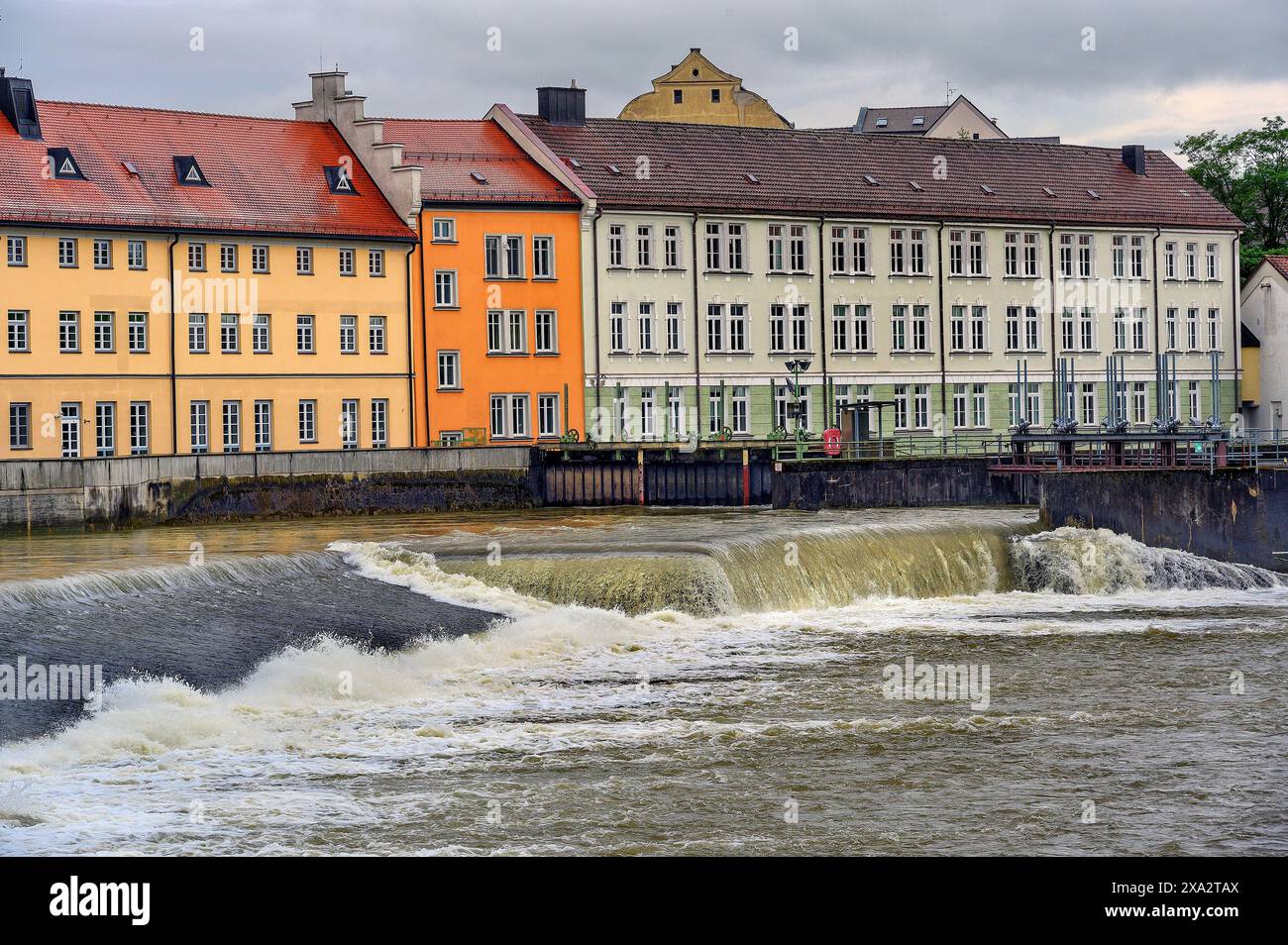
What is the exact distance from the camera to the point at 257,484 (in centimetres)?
4681

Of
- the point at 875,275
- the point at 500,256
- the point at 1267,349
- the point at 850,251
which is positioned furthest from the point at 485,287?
the point at 1267,349

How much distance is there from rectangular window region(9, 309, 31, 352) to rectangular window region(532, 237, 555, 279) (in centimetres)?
1531

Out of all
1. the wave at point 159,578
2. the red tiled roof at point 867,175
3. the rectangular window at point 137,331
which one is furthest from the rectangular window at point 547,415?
the wave at point 159,578

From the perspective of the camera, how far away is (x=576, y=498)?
170ft

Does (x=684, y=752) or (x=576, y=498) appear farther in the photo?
(x=576, y=498)

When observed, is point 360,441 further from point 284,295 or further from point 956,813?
point 956,813

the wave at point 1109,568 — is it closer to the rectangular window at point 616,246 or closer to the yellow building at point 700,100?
the rectangular window at point 616,246

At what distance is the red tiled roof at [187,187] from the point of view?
169 ft

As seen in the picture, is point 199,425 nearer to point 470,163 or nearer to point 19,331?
point 19,331

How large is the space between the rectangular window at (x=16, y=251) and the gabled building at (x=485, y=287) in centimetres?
1144

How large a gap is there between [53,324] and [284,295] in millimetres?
6875

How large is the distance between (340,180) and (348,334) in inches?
189
